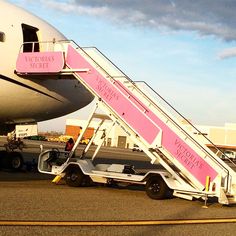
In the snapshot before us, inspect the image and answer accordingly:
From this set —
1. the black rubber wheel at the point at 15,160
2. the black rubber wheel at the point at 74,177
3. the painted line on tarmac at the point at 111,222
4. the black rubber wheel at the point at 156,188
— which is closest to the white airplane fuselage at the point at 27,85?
the black rubber wheel at the point at 15,160

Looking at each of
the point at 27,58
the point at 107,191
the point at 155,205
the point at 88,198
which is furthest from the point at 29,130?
the point at 155,205

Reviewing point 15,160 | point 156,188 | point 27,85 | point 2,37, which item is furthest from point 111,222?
point 15,160

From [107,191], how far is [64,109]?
4560 mm

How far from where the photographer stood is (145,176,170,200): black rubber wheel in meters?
14.0

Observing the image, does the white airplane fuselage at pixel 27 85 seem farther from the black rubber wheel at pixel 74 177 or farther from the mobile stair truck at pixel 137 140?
the black rubber wheel at pixel 74 177

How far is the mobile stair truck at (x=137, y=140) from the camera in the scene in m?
13.9

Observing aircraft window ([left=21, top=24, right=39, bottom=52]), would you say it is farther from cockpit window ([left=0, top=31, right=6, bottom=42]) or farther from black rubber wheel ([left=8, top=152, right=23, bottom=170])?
black rubber wheel ([left=8, top=152, right=23, bottom=170])

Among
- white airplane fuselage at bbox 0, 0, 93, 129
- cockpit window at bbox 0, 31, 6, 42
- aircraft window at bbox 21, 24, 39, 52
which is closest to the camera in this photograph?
cockpit window at bbox 0, 31, 6, 42

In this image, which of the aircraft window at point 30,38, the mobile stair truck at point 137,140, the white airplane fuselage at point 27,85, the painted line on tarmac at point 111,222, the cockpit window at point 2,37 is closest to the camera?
the painted line on tarmac at point 111,222

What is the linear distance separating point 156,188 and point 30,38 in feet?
24.6

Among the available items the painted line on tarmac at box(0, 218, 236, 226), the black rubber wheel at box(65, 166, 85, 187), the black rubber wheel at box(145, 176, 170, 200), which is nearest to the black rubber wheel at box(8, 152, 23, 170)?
the black rubber wheel at box(65, 166, 85, 187)

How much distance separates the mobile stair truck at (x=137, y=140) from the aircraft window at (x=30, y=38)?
37 centimetres

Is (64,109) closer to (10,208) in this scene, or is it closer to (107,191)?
(107,191)

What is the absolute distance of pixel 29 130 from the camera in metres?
18.0
